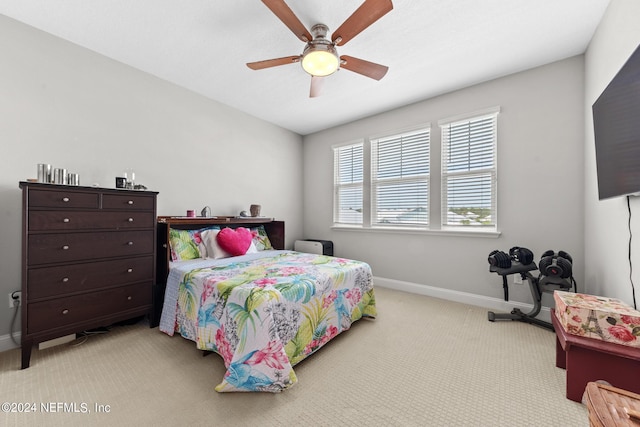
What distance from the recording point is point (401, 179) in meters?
3.85

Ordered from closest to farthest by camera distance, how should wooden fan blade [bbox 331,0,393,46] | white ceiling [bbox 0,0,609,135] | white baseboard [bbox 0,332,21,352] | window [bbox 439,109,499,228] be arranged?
wooden fan blade [bbox 331,0,393,46] → white ceiling [bbox 0,0,609,135] → white baseboard [bbox 0,332,21,352] → window [bbox 439,109,499,228]

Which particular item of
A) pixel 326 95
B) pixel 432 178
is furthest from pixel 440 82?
pixel 326 95

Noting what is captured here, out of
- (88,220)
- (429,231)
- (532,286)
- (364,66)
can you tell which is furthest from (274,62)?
(532,286)

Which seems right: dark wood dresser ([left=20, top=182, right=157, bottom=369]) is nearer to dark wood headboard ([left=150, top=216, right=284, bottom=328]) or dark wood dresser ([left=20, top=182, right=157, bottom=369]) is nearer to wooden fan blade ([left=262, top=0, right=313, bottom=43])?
dark wood headboard ([left=150, top=216, right=284, bottom=328])

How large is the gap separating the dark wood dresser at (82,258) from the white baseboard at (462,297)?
10.2ft

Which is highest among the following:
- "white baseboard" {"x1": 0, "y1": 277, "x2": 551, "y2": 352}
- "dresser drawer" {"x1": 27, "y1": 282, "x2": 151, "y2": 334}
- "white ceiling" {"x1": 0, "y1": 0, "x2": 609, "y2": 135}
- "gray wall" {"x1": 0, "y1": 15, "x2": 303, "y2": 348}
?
"white ceiling" {"x1": 0, "y1": 0, "x2": 609, "y2": 135}

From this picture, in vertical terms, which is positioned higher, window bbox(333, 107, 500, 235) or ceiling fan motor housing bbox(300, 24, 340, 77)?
ceiling fan motor housing bbox(300, 24, 340, 77)

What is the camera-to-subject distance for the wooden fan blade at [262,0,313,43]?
162 centimetres

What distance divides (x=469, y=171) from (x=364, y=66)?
6.38 ft

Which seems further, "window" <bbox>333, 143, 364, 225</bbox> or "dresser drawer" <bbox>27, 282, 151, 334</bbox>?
"window" <bbox>333, 143, 364, 225</bbox>

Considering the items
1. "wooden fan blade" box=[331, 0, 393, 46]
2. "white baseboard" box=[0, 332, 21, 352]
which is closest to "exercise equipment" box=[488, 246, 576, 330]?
"wooden fan blade" box=[331, 0, 393, 46]

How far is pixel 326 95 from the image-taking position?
134 inches

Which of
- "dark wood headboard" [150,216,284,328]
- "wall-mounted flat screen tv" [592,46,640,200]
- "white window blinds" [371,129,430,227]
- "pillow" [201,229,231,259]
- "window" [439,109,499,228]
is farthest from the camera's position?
"white window blinds" [371,129,430,227]

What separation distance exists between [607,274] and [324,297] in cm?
226
